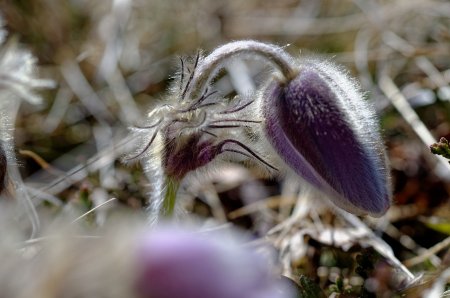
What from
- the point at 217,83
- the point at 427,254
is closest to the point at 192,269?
the point at 427,254

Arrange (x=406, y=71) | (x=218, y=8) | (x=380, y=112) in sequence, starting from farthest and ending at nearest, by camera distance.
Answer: (x=218, y=8) < (x=406, y=71) < (x=380, y=112)

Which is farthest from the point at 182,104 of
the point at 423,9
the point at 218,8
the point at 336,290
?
the point at 218,8

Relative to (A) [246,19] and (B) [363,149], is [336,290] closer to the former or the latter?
(B) [363,149]

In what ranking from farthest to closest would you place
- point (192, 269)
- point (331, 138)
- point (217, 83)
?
1. point (217, 83)
2. point (331, 138)
3. point (192, 269)

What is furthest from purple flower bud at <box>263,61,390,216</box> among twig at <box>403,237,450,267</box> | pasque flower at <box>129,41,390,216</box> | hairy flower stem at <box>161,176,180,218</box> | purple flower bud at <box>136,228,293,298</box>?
purple flower bud at <box>136,228,293,298</box>

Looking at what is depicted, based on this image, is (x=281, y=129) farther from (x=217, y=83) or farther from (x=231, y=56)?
(x=217, y=83)

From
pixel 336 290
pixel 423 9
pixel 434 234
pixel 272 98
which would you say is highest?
pixel 272 98
